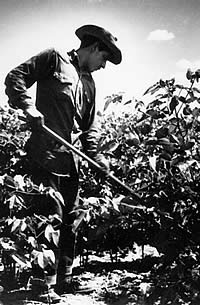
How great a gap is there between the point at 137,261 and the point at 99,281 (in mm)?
573

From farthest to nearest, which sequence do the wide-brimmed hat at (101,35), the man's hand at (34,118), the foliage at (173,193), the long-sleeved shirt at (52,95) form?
the wide-brimmed hat at (101,35), the long-sleeved shirt at (52,95), the man's hand at (34,118), the foliage at (173,193)

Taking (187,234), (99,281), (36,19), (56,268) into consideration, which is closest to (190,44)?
(36,19)

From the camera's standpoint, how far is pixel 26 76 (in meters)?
1.74

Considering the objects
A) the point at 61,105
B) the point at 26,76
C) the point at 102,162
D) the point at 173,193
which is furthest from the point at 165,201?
the point at 26,76

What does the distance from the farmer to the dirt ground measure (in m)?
0.12

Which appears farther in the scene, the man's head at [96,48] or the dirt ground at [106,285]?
the man's head at [96,48]

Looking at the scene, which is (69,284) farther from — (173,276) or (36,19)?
(36,19)

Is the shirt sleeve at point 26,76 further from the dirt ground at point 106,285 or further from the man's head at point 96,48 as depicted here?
the dirt ground at point 106,285

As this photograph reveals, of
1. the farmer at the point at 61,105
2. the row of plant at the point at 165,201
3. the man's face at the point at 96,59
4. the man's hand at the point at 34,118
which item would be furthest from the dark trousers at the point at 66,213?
the man's face at the point at 96,59

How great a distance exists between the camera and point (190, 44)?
1822 mm

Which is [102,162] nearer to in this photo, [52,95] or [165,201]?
[52,95]

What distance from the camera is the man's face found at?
195 cm

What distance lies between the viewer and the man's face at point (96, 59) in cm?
195

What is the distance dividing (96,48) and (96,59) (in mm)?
60
